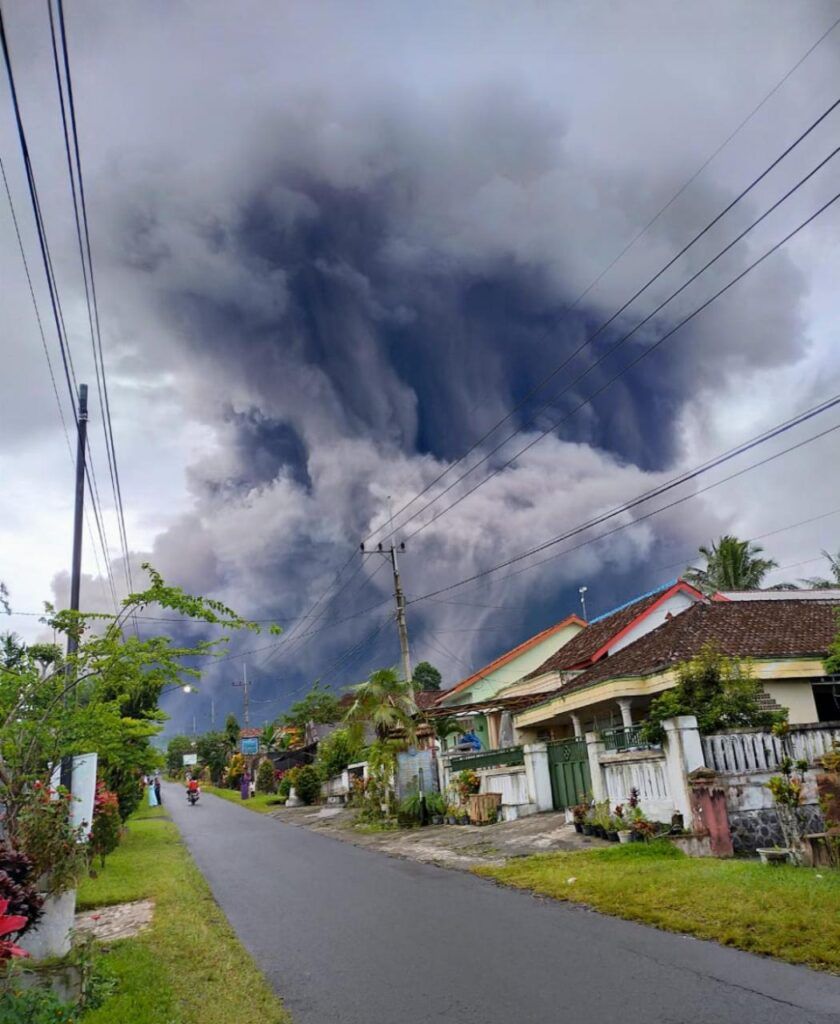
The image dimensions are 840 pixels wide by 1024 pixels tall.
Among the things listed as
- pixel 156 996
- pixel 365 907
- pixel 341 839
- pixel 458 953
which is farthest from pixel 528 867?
pixel 341 839

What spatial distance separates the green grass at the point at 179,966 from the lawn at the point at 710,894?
388cm

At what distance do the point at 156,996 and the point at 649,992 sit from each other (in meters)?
3.82

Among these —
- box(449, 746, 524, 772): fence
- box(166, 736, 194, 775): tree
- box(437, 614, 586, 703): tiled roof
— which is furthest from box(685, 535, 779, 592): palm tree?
box(166, 736, 194, 775): tree

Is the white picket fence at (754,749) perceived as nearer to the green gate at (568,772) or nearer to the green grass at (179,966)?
the green gate at (568,772)

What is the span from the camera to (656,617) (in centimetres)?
2606

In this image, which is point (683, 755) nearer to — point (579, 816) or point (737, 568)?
point (579, 816)

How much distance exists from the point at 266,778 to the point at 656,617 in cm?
3593

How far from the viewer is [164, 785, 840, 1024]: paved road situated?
18.3 feet

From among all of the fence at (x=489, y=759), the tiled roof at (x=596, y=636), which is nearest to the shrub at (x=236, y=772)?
the tiled roof at (x=596, y=636)

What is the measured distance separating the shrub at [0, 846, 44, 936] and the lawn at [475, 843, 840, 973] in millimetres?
5637

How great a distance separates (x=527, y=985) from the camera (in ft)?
20.5

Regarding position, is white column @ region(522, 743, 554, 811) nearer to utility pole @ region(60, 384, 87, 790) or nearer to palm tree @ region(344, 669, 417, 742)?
palm tree @ region(344, 669, 417, 742)

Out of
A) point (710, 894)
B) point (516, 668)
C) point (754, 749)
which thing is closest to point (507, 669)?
point (516, 668)

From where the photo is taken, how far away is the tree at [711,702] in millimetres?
12734
